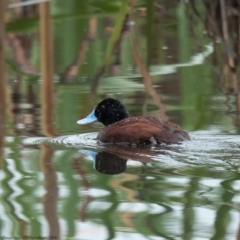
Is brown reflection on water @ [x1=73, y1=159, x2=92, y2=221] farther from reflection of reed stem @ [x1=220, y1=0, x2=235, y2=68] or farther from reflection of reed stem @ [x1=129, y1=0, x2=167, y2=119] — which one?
reflection of reed stem @ [x1=220, y1=0, x2=235, y2=68]

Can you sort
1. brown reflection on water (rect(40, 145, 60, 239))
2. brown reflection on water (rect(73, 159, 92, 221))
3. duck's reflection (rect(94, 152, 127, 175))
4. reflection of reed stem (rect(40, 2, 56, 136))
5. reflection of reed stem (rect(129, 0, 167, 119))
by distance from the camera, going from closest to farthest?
brown reflection on water (rect(40, 145, 60, 239)) < brown reflection on water (rect(73, 159, 92, 221)) < duck's reflection (rect(94, 152, 127, 175)) < reflection of reed stem (rect(40, 2, 56, 136)) < reflection of reed stem (rect(129, 0, 167, 119))

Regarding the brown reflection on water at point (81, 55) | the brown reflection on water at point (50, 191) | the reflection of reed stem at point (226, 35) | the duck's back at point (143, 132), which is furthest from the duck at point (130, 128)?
the reflection of reed stem at point (226, 35)

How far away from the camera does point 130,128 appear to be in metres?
6.27

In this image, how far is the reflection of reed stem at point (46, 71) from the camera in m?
6.24

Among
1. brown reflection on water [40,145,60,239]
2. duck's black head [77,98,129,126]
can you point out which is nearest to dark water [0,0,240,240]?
brown reflection on water [40,145,60,239]

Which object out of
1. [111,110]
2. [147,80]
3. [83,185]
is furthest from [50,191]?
[147,80]

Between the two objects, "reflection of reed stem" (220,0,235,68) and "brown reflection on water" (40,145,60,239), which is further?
"reflection of reed stem" (220,0,235,68)

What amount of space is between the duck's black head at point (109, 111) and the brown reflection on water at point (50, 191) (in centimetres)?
83

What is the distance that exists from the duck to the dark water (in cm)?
8

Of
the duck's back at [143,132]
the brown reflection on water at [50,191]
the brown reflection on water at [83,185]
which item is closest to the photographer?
the brown reflection on water at [50,191]

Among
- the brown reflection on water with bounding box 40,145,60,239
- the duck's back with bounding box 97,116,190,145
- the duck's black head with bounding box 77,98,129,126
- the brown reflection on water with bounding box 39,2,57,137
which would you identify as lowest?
the brown reflection on water with bounding box 40,145,60,239

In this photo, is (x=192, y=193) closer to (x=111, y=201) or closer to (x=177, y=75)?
(x=111, y=201)

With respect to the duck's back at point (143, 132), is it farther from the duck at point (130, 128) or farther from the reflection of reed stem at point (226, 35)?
the reflection of reed stem at point (226, 35)

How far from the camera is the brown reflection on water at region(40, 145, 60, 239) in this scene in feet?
13.5
